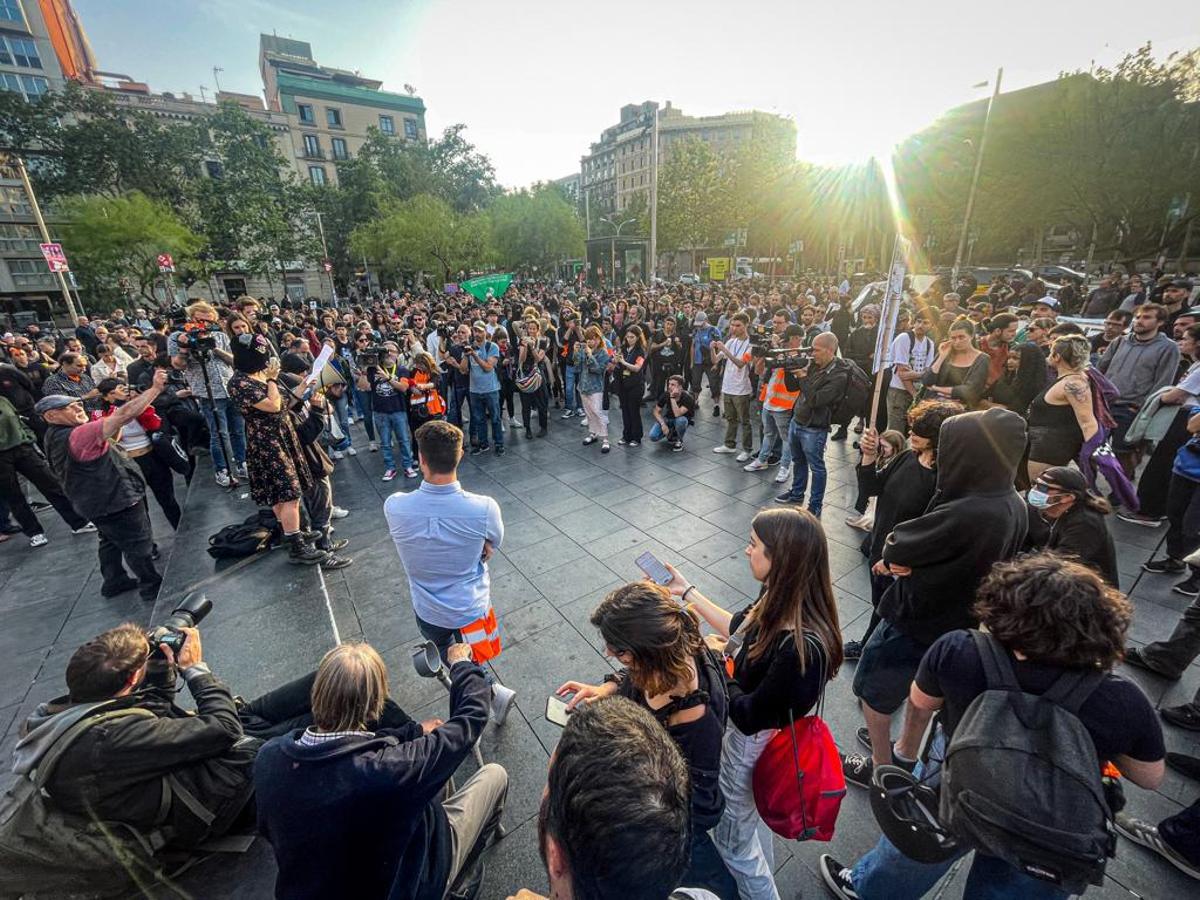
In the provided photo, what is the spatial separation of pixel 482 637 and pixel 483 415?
5644 millimetres

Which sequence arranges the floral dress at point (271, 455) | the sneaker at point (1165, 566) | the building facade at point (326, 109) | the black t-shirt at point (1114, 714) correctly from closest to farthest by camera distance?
1. the black t-shirt at point (1114, 714)
2. the sneaker at point (1165, 566)
3. the floral dress at point (271, 455)
4. the building facade at point (326, 109)

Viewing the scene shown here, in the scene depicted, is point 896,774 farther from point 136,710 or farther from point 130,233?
point 130,233

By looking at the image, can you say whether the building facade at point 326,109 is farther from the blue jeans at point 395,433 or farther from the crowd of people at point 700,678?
the crowd of people at point 700,678

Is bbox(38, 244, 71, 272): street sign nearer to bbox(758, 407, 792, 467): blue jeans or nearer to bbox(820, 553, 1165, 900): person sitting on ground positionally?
bbox(758, 407, 792, 467): blue jeans

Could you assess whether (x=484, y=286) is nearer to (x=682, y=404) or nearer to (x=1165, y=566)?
(x=682, y=404)

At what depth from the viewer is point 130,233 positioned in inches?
946

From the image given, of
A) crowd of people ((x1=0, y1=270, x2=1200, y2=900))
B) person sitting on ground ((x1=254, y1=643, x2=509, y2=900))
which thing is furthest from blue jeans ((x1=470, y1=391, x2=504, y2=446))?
person sitting on ground ((x1=254, y1=643, x2=509, y2=900))

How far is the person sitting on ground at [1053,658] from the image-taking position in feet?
4.68

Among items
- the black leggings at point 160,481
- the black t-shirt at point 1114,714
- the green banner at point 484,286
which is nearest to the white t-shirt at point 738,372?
the black t-shirt at point 1114,714

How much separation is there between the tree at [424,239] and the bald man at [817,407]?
32.7 metres

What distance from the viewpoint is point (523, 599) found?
4.42 m

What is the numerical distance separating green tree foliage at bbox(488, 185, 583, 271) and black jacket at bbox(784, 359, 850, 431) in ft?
147

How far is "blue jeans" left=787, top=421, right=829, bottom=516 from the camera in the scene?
552cm

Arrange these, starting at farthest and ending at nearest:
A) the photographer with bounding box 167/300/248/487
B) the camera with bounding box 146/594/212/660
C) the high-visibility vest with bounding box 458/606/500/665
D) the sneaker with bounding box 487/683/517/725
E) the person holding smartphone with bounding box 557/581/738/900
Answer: the photographer with bounding box 167/300/248/487 < the sneaker with bounding box 487/683/517/725 < the high-visibility vest with bounding box 458/606/500/665 < the camera with bounding box 146/594/212/660 < the person holding smartphone with bounding box 557/581/738/900
